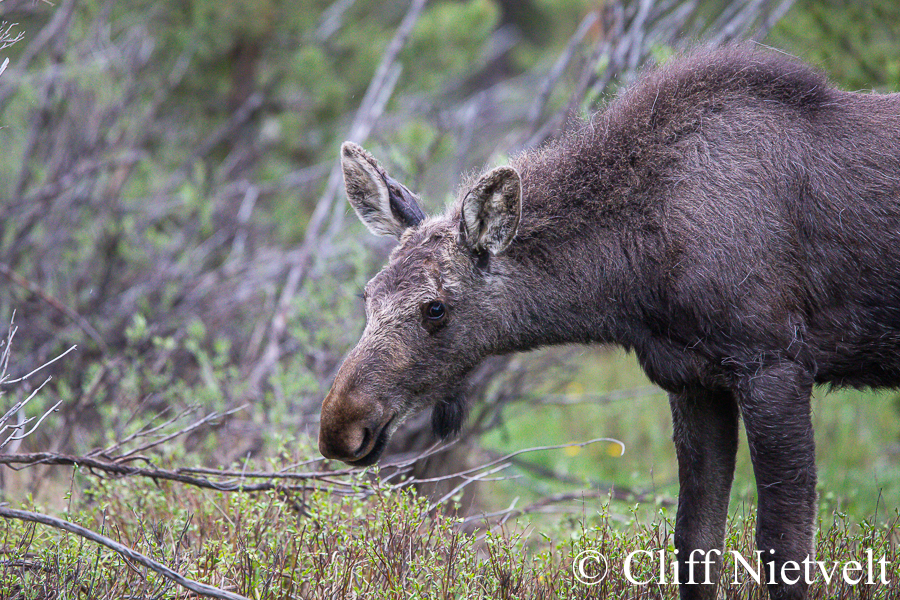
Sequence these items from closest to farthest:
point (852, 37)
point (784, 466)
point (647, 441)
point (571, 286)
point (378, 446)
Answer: point (784, 466) < point (378, 446) < point (571, 286) < point (852, 37) < point (647, 441)

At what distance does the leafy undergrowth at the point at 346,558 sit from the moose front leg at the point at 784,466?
310 mm

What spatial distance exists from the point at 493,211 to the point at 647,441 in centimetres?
574

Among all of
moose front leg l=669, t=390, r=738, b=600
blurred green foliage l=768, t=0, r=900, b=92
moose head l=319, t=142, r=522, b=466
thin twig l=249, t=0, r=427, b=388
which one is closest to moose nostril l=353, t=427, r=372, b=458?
moose head l=319, t=142, r=522, b=466

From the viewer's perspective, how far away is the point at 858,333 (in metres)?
3.40

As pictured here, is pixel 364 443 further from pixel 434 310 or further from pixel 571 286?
pixel 571 286

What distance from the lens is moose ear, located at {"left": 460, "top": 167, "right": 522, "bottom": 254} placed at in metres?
3.39

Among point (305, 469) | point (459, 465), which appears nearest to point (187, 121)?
point (459, 465)

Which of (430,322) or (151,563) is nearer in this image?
(151,563)

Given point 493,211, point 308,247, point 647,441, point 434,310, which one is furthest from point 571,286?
point 647,441

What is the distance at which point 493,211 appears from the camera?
3.47 meters

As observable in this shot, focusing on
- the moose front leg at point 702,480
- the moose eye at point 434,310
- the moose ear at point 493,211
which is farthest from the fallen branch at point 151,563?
the moose front leg at point 702,480

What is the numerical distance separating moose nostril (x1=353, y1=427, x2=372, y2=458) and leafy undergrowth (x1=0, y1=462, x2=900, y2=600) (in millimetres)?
335

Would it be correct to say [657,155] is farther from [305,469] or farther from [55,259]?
[55,259]

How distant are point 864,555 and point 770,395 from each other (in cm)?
95
